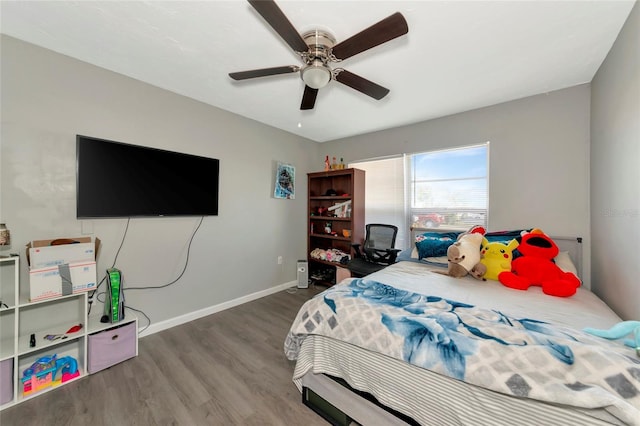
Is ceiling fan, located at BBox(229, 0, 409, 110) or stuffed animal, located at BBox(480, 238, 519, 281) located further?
stuffed animal, located at BBox(480, 238, 519, 281)

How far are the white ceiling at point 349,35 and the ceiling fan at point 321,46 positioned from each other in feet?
0.54

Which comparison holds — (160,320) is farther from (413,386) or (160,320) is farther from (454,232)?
(454,232)

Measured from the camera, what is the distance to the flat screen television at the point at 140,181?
1.97 metres

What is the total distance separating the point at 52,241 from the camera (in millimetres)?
1784

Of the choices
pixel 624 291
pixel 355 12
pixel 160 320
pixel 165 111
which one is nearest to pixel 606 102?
pixel 624 291

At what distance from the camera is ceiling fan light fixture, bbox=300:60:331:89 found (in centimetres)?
154

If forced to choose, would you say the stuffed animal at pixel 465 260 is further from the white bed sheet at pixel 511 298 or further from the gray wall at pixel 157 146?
the gray wall at pixel 157 146

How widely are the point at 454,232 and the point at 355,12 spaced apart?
2520mm

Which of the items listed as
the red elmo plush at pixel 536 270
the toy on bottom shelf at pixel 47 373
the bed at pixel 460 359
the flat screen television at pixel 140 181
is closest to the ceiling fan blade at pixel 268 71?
the flat screen television at pixel 140 181

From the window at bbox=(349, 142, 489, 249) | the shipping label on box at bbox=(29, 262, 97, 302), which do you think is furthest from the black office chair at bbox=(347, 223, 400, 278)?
the shipping label on box at bbox=(29, 262, 97, 302)

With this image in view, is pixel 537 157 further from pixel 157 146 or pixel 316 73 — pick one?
pixel 157 146

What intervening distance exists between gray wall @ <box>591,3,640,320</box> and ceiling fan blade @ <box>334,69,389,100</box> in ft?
4.90

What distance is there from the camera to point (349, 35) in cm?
165

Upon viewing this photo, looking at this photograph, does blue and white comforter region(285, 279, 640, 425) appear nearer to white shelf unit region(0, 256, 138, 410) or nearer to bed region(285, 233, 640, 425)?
bed region(285, 233, 640, 425)
